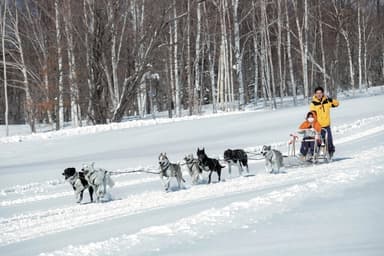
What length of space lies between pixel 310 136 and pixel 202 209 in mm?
6168

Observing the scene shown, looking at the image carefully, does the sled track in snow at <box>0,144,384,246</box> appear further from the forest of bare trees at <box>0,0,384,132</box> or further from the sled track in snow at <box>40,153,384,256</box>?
the forest of bare trees at <box>0,0,384,132</box>

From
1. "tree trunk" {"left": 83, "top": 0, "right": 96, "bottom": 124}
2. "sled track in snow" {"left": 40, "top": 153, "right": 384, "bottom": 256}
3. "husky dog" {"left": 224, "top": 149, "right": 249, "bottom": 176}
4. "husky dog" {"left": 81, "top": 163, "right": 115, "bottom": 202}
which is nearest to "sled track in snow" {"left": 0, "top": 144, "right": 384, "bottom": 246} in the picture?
"husky dog" {"left": 81, "top": 163, "right": 115, "bottom": 202}

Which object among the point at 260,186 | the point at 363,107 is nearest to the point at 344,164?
the point at 260,186

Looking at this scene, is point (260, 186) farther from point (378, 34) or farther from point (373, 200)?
point (378, 34)

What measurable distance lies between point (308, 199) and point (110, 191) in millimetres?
5458

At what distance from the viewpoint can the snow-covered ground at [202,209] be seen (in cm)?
562

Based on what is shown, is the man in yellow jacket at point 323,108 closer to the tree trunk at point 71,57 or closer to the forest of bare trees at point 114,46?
the forest of bare trees at point 114,46

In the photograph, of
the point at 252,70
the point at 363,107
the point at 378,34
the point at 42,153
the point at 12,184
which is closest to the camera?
the point at 12,184

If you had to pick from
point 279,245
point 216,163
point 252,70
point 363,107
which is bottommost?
point 279,245

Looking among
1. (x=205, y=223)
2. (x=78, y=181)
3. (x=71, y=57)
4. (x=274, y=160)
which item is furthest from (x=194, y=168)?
(x=71, y=57)

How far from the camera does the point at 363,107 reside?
25.9 metres

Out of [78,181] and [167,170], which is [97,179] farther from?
[167,170]

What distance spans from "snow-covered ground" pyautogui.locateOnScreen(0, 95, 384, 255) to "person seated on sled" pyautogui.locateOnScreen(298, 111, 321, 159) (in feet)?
2.45

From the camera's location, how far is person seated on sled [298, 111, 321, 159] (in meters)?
13.0
